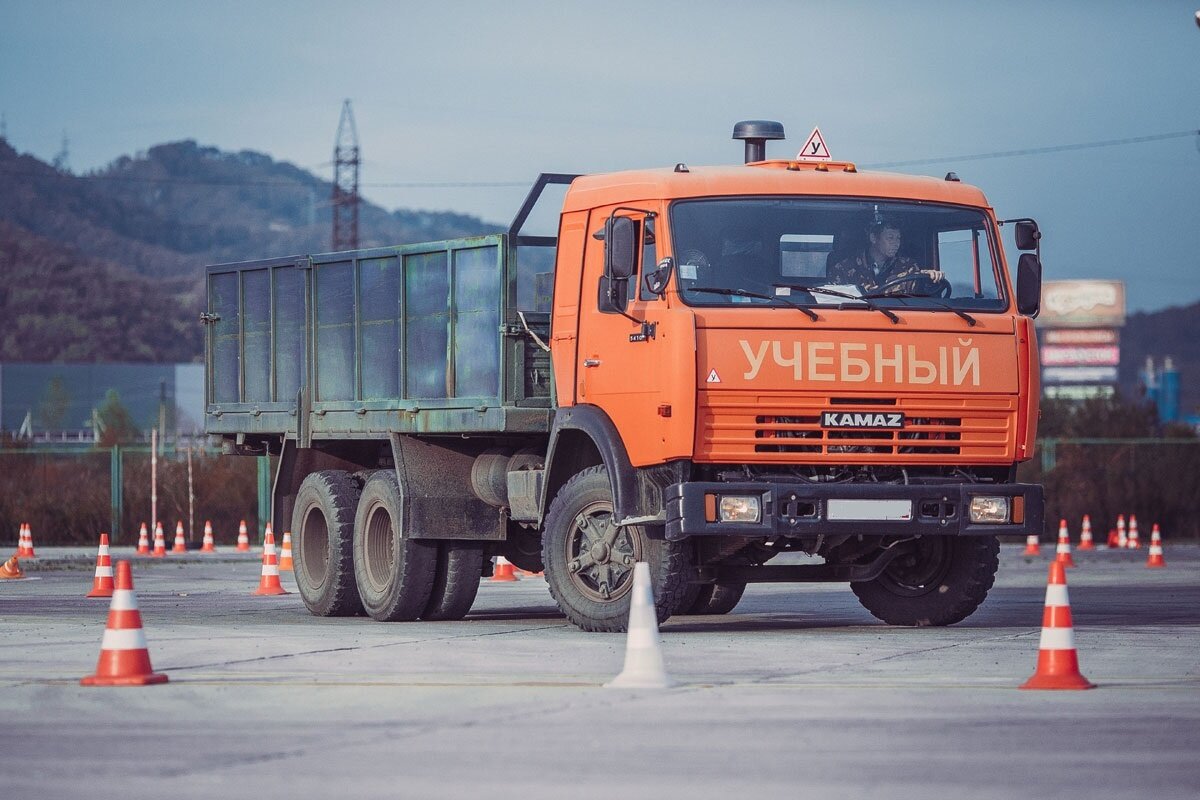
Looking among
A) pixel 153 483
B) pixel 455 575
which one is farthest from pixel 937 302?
pixel 153 483

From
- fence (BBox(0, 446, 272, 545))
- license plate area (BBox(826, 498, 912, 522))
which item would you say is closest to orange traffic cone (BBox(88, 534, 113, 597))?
license plate area (BBox(826, 498, 912, 522))

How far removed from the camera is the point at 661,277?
1333 centimetres

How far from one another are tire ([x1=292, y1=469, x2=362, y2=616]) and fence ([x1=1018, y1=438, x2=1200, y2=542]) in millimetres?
27673

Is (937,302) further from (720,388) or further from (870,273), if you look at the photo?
(720,388)

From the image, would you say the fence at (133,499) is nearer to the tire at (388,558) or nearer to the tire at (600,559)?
the tire at (388,558)

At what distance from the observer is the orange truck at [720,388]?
13.4m

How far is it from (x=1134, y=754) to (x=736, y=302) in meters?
5.70

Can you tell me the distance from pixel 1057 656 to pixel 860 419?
3.22 metres

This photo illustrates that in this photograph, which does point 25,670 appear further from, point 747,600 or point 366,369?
point 747,600

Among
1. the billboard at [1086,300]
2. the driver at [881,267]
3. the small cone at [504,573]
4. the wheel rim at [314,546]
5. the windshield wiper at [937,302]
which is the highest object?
the billboard at [1086,300]

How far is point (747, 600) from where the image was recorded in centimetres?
2009

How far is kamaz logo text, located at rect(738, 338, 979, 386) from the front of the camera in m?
13.3

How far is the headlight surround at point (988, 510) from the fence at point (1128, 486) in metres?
29.9

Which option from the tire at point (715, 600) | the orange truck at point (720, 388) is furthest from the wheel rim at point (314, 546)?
the tire at point (715, 600)
